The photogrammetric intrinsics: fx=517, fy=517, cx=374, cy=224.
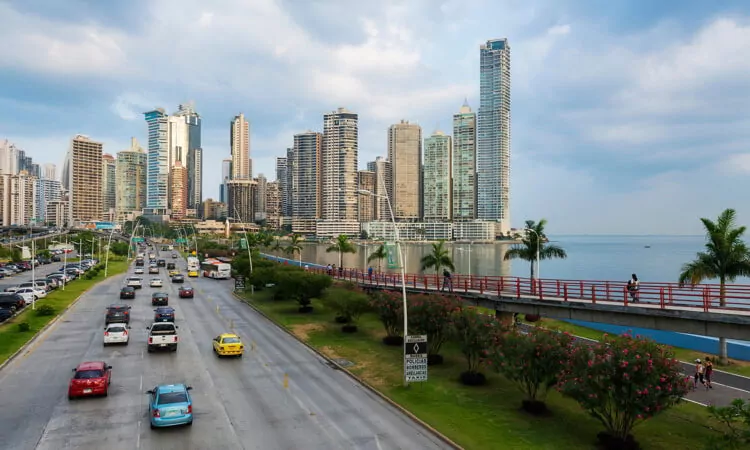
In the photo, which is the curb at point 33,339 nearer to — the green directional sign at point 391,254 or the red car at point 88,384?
the red car at point 88,384

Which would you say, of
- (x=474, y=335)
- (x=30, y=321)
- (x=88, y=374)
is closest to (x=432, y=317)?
(x=474, y=335)

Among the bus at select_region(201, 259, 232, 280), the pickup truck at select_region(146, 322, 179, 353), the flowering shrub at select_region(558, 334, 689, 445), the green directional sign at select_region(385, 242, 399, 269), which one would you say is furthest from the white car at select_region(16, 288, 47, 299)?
the flowering shrub at select_region(558, 334, 689, 445)

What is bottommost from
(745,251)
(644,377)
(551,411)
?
(551,411)

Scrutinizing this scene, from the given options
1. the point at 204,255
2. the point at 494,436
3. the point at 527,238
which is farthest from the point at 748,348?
the point at 204,255

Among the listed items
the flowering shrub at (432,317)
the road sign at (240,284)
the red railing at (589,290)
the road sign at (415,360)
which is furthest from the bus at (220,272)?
the road sign at (415,360)

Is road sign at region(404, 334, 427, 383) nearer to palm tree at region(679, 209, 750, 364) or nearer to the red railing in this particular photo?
the red railing

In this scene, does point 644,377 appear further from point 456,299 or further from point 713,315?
point 456,299

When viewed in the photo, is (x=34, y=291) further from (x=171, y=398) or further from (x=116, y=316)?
(x=171, y=398)
